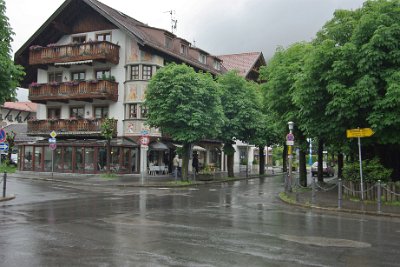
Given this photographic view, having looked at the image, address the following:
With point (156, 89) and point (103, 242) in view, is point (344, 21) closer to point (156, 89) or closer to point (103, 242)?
point (156, 89)

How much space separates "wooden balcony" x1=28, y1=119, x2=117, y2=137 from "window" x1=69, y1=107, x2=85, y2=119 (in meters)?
1.30

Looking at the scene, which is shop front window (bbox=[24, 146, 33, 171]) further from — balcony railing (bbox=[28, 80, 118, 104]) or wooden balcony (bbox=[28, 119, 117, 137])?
balcony railing (bbox=[28, 80, 118, 104])

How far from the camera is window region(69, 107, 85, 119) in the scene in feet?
129

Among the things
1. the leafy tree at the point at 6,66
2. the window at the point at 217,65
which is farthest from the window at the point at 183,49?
the leafy tree at the point at 6,66

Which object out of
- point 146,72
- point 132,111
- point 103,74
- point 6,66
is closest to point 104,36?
point 103,74

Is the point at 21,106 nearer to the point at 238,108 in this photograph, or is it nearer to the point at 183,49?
the point at 183,49

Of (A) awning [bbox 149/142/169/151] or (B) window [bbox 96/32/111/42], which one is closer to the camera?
(A) awning [bbox 149/142/169/151]

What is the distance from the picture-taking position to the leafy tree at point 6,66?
1603 cm

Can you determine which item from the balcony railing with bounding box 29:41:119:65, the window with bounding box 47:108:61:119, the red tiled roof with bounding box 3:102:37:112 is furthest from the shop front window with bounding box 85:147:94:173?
the red tiled roof with bounding box 3:102:37:112

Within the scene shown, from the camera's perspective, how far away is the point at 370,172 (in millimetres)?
19172

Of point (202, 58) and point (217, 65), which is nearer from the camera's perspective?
point (202, 58)

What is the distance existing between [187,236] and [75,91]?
98.0ft

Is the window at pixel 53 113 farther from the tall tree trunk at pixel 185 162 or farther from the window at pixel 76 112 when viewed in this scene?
the tall tree trunk at pixel 185 162

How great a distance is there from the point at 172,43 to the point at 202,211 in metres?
27.5
